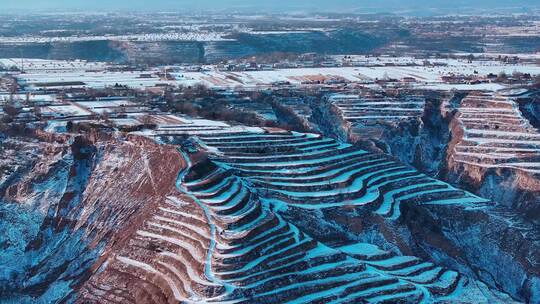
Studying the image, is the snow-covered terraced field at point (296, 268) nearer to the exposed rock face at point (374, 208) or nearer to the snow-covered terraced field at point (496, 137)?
the exposed rock face at point (374, 208)

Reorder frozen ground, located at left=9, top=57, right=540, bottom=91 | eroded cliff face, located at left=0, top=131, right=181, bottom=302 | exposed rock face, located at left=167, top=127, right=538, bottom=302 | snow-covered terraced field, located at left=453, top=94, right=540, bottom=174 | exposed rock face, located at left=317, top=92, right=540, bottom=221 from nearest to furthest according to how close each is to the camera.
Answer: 1. eroded cliff face, located at left=0, top=131, right=181, bottom=302
2. exposed rock face, located at left=167, top=127, right=538, bottom=302
3. exposed rock face, located at left=317, top=92, right=540, bottom=221
4. snow-covered terraced field, located at left=453, top=94, right=540, bottom=174
5. frozen ground, located at left=9, top=57, right=540, bottom=91

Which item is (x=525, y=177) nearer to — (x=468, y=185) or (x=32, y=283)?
(x=468, y=185)

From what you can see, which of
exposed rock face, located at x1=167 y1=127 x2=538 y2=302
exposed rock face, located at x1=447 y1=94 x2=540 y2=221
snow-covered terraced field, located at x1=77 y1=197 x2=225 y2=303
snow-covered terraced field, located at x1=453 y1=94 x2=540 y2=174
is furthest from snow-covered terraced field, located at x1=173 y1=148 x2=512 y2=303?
snow-covered terraced field, located at x1=453 y1=94 x2=540 y2=174

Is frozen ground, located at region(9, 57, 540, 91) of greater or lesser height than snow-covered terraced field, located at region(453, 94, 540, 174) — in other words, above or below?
below

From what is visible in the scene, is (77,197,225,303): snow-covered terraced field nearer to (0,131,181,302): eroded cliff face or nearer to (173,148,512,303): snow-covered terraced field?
(173,148,512,303): snow-covered terraced field

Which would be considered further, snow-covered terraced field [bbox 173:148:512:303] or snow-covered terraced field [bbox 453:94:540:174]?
snow-covered terraced field [bbox 453:94:540:174]

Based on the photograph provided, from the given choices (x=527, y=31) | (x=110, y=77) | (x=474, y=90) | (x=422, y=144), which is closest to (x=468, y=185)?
(x=422, y=144)

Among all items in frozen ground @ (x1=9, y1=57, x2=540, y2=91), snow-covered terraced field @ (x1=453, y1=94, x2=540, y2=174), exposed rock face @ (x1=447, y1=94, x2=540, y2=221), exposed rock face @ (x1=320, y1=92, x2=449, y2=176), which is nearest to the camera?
exposed rock face @ (x1=447, y1=94, x2=540, y2=221)
